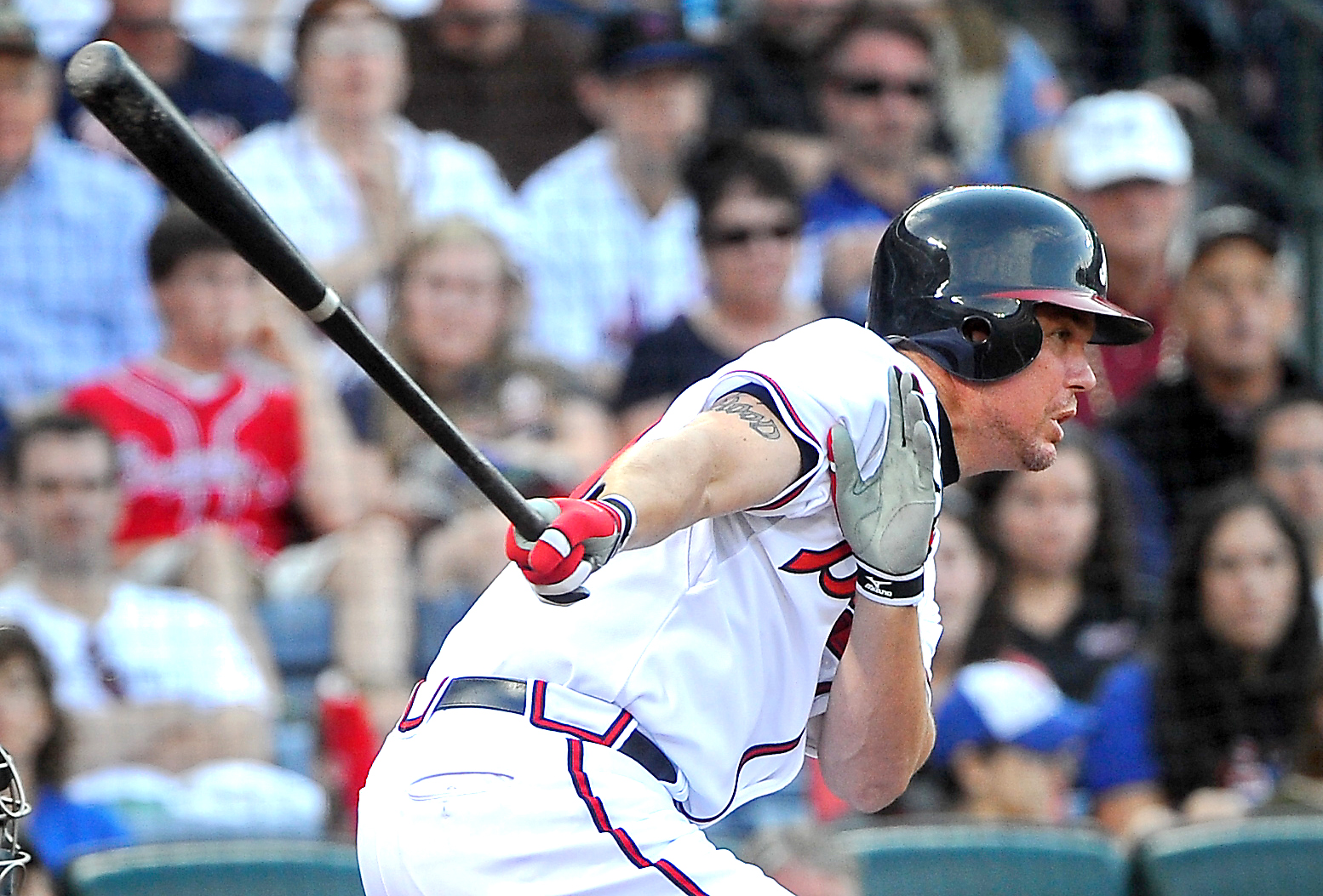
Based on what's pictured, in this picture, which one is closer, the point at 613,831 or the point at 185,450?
the point at 613,831

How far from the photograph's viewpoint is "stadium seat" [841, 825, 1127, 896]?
16.0 feet

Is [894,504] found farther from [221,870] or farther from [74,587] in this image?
A: [74,587]

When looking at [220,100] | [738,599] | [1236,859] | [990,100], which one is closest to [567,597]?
[738,599]

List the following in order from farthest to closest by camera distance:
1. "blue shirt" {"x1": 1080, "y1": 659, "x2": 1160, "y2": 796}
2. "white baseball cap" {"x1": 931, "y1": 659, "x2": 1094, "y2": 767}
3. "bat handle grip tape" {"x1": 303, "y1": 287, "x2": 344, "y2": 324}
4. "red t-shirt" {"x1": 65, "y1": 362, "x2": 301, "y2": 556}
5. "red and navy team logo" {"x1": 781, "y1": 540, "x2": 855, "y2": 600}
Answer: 1. "red t-shirt" {"x1": 65, "y1": 362, "x2": 301, "y2": 556}
2. "blue shirt" {"x1": 1080, "y1": 659, "x2": 1160, "y2": 796}
3. "white baseball cap" {"x1": 931, "y1": 659, "x2": 1094, "y2": 767}
4. "red and navy team logo" {"x1": 781, "y1": 540, "x2": 855, "y2": 600}
5. "bat handle grip tape" {"x1": 303, "y1": 287, "x2": 344, "y2": 324}

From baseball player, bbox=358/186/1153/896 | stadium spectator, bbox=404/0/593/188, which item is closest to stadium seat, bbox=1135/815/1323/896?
baseball player, bbox=358/186/1153/896

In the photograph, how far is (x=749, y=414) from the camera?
2541 millimetres

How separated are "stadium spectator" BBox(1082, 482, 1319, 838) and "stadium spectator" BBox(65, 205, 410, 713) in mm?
2101

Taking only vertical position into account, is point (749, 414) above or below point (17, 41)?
below

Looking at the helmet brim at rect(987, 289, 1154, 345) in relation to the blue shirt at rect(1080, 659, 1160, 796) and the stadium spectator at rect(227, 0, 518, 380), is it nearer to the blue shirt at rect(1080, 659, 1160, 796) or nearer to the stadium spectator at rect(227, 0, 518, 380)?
the blue shirt at rect(1080, 659, 1160, 796)

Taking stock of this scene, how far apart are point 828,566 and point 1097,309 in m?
0.56

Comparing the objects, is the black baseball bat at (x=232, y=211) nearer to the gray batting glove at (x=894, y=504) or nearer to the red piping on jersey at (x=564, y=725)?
the red piping on jersey at (x=564, y=725)

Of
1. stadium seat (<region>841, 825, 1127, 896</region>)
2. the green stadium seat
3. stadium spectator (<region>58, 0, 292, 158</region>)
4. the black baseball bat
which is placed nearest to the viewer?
the black baseball bat

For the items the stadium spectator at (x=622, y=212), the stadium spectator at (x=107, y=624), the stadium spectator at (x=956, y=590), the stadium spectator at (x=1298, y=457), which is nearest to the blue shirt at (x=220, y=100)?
the stadium spectator at (x=622, y=212)

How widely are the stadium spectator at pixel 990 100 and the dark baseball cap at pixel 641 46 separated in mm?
983
